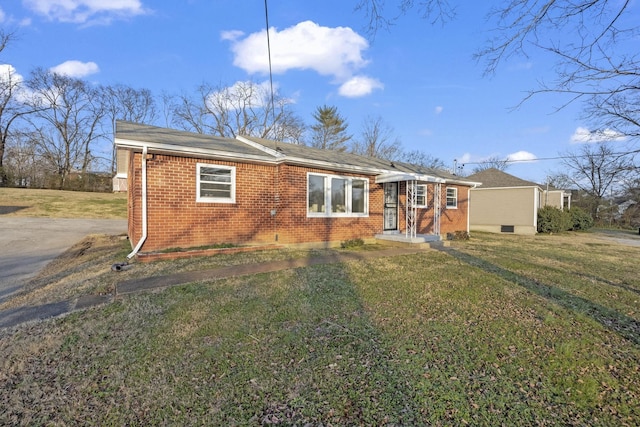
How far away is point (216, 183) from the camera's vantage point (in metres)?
8.87

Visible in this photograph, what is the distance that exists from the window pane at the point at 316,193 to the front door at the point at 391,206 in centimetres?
310

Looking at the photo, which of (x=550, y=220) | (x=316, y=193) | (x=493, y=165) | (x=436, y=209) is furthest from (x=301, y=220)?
(x=493, y=165)

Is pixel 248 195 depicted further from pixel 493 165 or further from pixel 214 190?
pixel 493 165

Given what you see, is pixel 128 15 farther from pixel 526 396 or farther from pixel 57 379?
pixel 526 396

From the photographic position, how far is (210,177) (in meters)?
8.76

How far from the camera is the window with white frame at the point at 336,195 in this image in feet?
33.3

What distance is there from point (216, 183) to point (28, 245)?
8.16m

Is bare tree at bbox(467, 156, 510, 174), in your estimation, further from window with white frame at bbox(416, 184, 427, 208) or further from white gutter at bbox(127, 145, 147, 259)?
white gutter at bbox(127, 145, 147, 259)

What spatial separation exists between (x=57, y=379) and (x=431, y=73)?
9.07 meters

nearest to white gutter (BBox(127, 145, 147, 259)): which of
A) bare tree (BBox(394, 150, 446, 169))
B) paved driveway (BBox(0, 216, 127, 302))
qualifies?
paved driveway (BBox(0, 216, 127, 302))

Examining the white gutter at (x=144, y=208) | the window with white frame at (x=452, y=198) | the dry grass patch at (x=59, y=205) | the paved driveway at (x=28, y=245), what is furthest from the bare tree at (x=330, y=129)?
the white gutter at (x=144, y=208)

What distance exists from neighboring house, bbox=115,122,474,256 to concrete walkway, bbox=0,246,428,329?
2.04m

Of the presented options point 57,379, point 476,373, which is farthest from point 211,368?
point 476,373

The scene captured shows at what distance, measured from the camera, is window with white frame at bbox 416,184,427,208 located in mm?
13398
